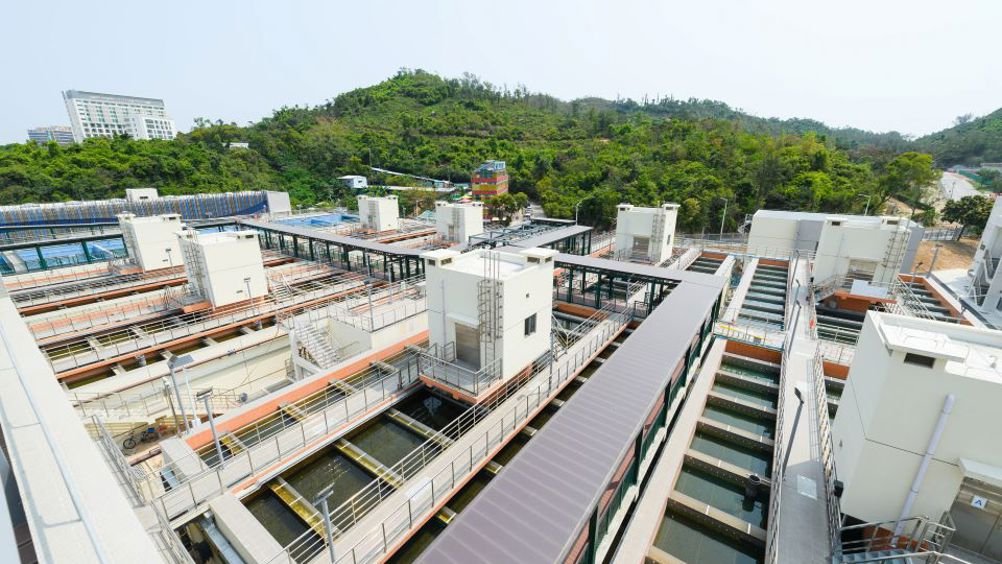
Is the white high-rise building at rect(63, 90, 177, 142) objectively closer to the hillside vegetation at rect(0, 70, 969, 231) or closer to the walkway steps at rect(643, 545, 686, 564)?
the hillside vegetation at rect(0, 70, 969, 231)

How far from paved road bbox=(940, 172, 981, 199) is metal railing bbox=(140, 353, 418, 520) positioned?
8556 cm

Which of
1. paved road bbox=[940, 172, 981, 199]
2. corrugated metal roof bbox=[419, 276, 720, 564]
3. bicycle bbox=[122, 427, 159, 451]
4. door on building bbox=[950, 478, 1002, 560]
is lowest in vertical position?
bicycle bbox=[122, 427, 159, 451]

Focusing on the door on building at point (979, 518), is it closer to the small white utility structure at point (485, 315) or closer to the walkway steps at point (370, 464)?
the small white utility structure at point (485, 315)

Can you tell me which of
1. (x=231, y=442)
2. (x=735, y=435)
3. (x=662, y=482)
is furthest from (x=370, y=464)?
(x=735, y=435)

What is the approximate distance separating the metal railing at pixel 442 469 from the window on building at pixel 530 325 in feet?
5.31

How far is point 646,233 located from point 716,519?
2304cm

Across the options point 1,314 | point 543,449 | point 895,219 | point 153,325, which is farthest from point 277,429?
point 895,219

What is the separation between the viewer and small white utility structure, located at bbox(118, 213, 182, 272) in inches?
1122

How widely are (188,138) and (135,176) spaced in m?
36.5

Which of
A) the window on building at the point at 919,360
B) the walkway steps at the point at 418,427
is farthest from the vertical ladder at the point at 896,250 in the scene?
the walkway steps at the point at 418,427

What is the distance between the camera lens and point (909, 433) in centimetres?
897

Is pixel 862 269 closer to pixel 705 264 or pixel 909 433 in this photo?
pixel 705 264

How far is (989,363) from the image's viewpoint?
355 inches

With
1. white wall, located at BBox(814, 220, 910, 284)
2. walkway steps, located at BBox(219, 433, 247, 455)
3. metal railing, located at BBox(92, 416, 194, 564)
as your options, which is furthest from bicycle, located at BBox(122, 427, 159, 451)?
white wall, located at BBox(814, 220, 910, 284)
